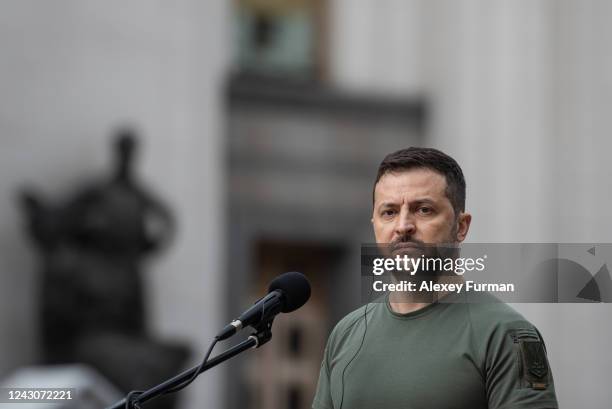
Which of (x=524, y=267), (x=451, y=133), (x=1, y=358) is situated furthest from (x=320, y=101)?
(x=524, y=267)

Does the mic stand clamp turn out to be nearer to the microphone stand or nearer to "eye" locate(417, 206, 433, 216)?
the microphone stand

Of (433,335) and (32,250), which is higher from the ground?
(433,335)

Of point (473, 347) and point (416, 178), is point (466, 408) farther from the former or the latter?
point (416, 178)

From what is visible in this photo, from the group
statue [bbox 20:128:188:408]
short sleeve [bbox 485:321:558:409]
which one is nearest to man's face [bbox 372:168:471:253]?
short sleeve [bbox 485:321:558:409]

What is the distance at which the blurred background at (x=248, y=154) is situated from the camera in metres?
13.0

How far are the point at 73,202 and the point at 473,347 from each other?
10.7 metres

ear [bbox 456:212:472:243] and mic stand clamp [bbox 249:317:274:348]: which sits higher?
ear [bbox 456:212:472:243]

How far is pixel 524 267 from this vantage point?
3.17 meters

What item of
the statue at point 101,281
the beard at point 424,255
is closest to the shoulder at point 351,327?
the beard at point 424,255

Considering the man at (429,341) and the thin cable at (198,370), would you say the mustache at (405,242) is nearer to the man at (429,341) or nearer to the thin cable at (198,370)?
the man at (429,341)

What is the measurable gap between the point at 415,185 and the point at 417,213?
69 mm

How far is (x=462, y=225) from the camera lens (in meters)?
3.00

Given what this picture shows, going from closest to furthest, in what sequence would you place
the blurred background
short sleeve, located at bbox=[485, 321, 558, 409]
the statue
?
short sleeve, located at bbox=[485, 321, 558, 409], the statue, the blurred background

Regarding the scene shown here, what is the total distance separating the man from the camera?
9.11 feet
